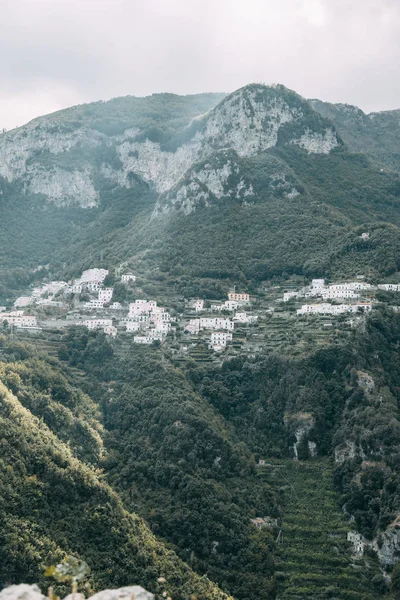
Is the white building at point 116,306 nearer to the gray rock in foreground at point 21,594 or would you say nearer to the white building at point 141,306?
the white building at point 141,306

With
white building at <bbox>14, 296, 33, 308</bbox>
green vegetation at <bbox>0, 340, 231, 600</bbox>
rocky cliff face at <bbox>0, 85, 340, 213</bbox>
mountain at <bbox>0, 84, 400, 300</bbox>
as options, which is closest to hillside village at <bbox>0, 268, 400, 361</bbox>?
white building at <bbox>14, 296, 33, 308</bbox>

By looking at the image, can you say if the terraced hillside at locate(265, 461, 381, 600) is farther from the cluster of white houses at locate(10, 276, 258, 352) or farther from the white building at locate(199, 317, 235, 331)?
the white building at locate(199, 317, 235, 331)

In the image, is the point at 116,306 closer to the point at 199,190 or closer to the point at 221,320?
the point at 221,320

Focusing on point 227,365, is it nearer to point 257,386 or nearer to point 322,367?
point 257,386

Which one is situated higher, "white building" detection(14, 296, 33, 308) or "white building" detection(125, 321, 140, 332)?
"white building" detection(14, 296, 33, 308)

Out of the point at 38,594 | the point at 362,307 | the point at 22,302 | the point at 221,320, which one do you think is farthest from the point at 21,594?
the point at 22,302

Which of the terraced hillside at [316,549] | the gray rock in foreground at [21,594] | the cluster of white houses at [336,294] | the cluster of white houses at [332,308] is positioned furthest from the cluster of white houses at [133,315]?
the gray rock in foreground at [21,594]
